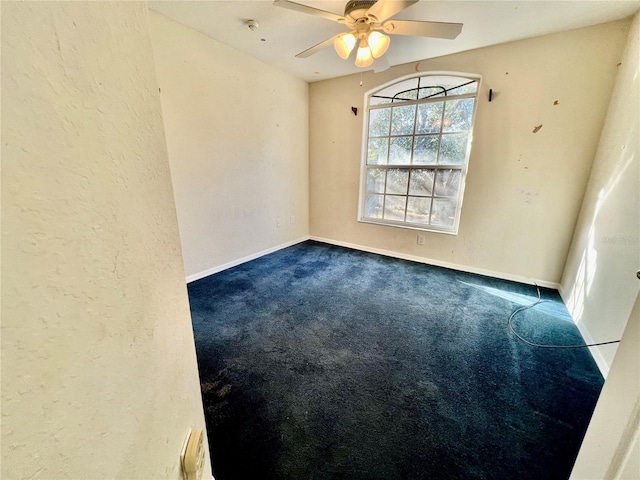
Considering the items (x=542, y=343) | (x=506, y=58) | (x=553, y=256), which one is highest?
(x=506, y=58)

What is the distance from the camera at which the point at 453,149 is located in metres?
2.93

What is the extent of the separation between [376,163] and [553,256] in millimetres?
2206

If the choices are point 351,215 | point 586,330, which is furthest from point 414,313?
point 351,215

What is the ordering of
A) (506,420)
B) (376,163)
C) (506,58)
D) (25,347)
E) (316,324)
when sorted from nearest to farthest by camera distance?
(25,347) → (506,420) → (316,324) → (506,58) → (376,163)

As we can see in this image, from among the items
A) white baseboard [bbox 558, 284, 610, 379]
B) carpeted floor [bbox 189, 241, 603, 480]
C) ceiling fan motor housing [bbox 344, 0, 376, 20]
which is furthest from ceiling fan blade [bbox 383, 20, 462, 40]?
white baseboard [bbox 558, 284, 610, 379]

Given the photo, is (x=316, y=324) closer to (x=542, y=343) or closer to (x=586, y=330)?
(x=542, y=343)

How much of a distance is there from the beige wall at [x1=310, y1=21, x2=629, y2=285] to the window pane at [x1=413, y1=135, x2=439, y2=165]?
1.40 ft

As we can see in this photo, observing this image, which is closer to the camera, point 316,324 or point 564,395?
point 564,395

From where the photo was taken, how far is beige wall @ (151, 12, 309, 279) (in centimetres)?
233

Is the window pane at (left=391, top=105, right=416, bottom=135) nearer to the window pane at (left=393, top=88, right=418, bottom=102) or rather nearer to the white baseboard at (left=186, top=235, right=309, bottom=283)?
the window pane at (left=393, top=88, right=418, bottom=102)

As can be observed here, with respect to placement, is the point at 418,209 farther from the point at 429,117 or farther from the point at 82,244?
the point at 82,244

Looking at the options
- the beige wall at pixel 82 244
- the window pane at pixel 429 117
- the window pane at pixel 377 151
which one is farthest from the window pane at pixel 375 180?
the beige wall at pixel 82 244

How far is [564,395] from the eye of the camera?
4.68 feet

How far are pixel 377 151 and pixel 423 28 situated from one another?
69.2 inches
